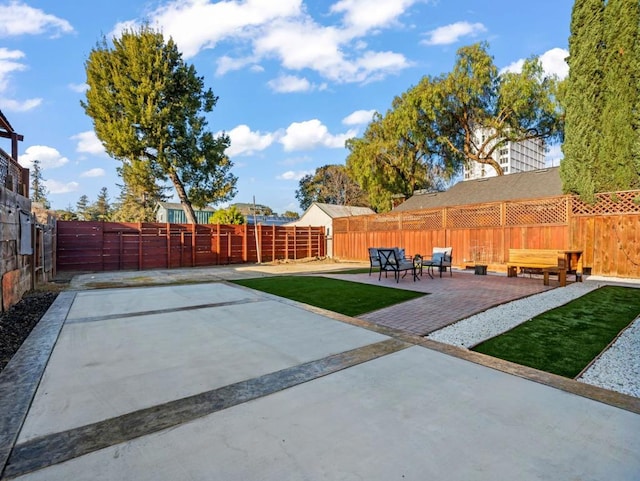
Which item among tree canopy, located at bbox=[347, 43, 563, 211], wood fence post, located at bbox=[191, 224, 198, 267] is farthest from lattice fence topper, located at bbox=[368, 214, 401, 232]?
wood fence post, located at bbox=[191, 224, 198, 267]

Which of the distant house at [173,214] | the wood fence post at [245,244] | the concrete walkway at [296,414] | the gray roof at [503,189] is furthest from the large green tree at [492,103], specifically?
the distant house at [173,214]

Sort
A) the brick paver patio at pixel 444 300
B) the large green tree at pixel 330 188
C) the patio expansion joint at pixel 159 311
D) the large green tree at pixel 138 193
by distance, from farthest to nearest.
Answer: the large green tree at pixel 330 188 < the large green tree at pixel 138 193 < the patio expansion joint at pixel 159 311 < the brick paver patio at pixel 444 300

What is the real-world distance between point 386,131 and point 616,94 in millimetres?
15514

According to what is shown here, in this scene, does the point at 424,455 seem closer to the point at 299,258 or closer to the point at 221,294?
the point at 221,294

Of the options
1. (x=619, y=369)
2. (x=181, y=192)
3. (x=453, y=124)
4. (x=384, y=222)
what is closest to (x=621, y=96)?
(x=619, y=369)

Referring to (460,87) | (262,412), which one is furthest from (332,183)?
(262,412)

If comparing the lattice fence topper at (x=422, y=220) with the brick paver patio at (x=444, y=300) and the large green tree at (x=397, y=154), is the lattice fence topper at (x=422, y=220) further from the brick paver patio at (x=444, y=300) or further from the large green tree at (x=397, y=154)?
the large green tree at (x=397, y=154)

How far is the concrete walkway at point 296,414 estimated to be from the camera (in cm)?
161

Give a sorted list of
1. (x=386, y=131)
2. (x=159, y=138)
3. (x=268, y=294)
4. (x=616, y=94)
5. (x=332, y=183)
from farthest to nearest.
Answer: (x=332, y=183) → (x=386, y=131) → (x=159, y=138) → (x=616, y=94) → (x=268, y=294)

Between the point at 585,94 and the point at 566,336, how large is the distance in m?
8.40

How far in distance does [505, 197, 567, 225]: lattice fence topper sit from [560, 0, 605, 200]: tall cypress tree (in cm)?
71

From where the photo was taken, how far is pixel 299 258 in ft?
63.5

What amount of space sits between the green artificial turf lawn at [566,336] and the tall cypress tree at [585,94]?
15.6ft

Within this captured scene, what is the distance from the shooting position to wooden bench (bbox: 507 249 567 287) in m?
7.55
